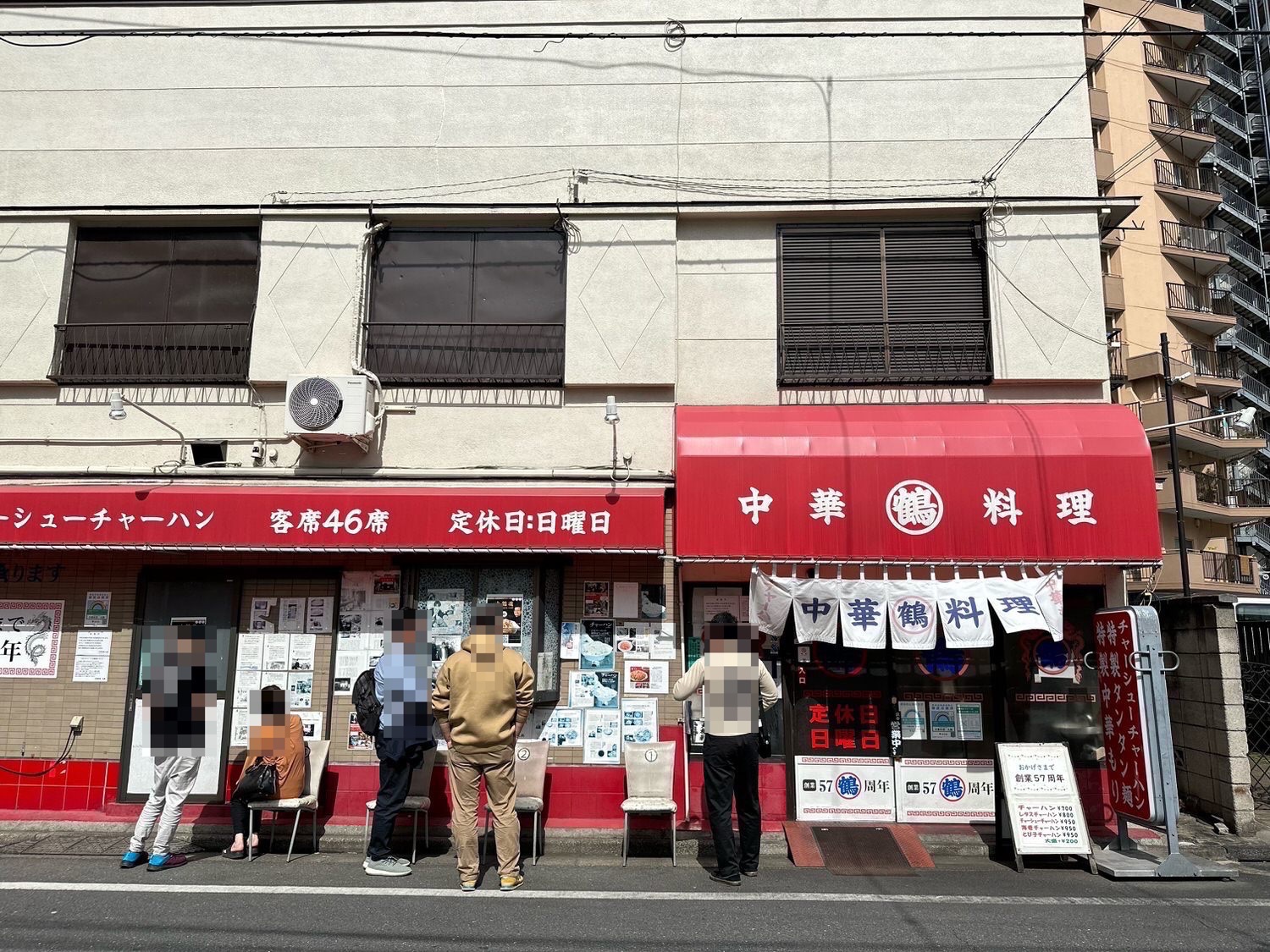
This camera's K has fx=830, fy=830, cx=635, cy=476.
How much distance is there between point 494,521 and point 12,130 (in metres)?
7.61

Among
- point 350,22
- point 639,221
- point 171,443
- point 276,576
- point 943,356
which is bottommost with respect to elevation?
point 276,576

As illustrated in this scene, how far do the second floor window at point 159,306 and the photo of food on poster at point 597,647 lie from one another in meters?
4.75

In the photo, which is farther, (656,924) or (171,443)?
(171,443)

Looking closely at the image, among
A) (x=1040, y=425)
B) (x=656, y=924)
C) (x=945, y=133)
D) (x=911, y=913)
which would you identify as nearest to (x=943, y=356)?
(x=1040, y=425)

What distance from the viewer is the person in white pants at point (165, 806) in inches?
267

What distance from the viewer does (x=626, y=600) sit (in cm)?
838

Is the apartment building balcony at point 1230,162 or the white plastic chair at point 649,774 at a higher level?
the apartment building balcony at point 1230,162

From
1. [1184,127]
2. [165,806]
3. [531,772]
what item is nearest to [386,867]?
[531,772]

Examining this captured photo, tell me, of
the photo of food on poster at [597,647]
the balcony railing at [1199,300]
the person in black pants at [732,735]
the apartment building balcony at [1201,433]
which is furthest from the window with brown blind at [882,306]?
the balcony railing at [1199,300]

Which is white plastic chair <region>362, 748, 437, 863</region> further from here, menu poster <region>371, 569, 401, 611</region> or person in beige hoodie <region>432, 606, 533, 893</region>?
menu poster <region>371, 569, 401, 611</region>

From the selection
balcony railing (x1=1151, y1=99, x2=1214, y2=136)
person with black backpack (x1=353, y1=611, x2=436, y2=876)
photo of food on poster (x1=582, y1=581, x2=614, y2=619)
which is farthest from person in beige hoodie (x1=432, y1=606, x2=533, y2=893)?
balcony railing (x1=1151, y1=99, x2=1214, y2=136)

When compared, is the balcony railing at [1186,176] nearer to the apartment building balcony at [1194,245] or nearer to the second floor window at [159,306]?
the apartment building balcony at [1194,245]

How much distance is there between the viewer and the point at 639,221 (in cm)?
918

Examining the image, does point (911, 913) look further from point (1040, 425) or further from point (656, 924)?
point (1040, 425)
